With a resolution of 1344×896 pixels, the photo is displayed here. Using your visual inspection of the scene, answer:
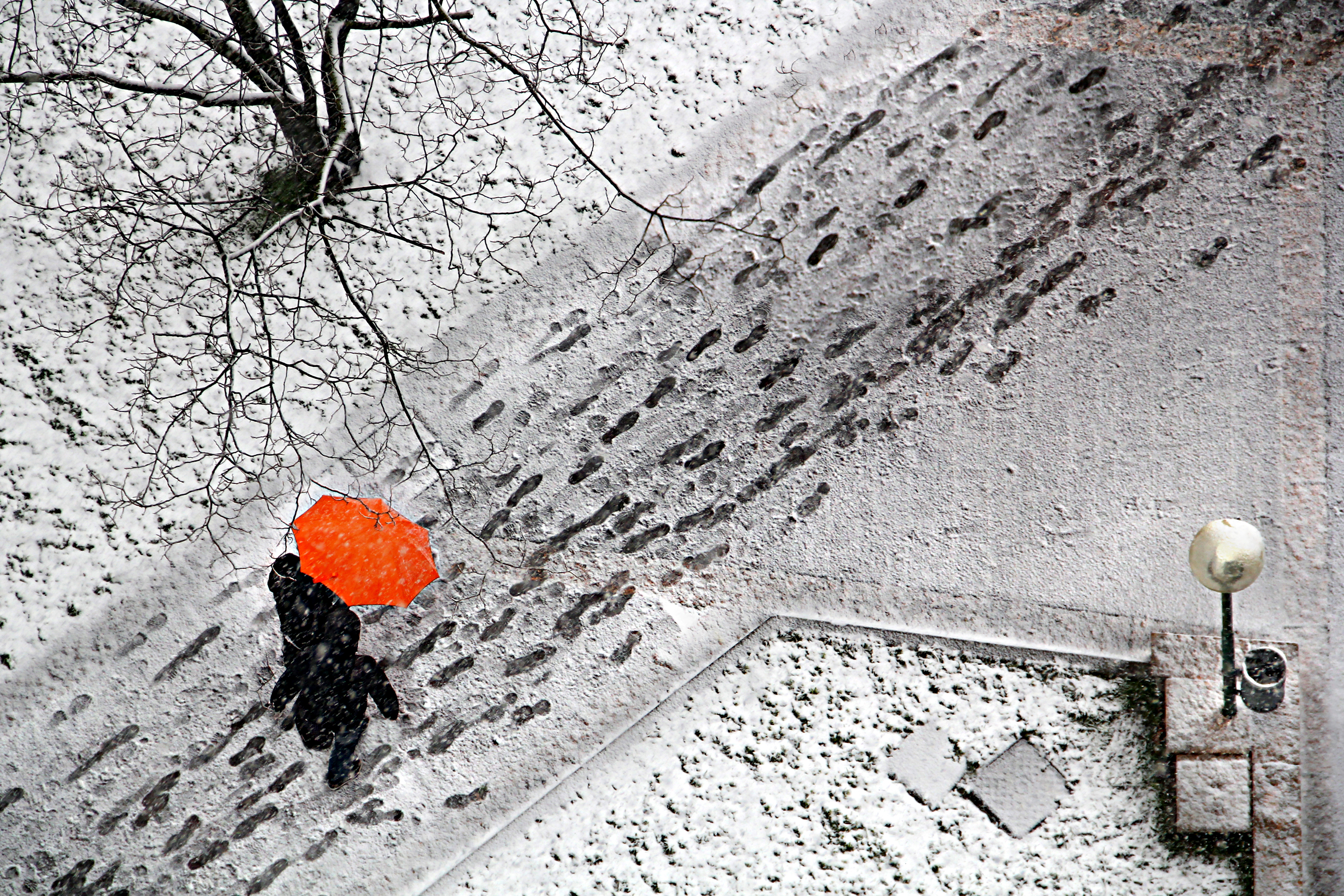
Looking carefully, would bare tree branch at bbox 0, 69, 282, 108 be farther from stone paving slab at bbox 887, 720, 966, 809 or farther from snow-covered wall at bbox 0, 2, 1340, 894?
stone paving slab at bbox 887, 720, 966, 809

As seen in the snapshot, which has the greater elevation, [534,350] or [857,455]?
[534,350]

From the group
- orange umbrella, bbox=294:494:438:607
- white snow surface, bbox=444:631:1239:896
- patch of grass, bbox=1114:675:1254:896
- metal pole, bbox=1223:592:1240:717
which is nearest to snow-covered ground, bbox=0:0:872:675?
orange umbrella, bbox=294:494:438:607

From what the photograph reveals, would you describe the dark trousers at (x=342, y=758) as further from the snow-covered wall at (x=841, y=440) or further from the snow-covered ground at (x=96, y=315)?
the snow-covered ground at (x=96, y=315)

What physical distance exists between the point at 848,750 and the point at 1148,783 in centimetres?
184

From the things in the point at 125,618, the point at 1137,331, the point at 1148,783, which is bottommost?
the point at 1148,783

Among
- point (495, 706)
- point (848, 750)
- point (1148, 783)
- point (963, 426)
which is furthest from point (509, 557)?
point (1148, 783)

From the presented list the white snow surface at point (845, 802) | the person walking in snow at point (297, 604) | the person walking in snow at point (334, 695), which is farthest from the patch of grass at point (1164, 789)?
the person walking in snow at point (297, 604)

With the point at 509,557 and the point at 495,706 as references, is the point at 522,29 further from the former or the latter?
the point at 495,706

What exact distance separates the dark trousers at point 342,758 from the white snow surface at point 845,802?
945 millimetres

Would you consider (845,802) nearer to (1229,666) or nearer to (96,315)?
(1229,666)

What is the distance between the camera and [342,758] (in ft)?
18.5

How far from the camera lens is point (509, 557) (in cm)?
579

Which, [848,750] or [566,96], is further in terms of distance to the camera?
[566,96]

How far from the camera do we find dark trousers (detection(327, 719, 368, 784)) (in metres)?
5.64
